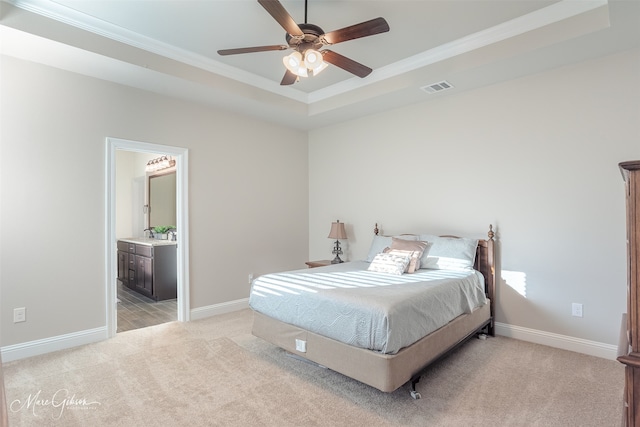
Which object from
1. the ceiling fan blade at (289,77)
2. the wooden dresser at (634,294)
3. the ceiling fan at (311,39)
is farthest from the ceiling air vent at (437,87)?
the wooden dresser at (634,294)

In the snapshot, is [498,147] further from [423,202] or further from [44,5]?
[44,5]

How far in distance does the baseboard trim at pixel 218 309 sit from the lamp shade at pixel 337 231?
1514 mm

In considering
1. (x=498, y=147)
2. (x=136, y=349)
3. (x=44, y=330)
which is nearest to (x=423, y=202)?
(x=498, y=147)

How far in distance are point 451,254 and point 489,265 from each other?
16.7 inches

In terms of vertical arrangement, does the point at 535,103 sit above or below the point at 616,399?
above

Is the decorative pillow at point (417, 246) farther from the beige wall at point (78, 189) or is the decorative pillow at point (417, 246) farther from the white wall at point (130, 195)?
the white wall at point (130, 195)

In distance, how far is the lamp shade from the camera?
4746 mm

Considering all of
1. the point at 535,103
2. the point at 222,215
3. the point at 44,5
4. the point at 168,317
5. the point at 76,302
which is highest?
the point at 44,5

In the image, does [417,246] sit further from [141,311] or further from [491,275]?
[141,311]

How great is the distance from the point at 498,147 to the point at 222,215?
338 cm

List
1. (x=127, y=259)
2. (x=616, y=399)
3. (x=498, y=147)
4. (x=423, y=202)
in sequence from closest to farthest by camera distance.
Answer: (x=616, y=399) < (x=498, y=147) < (x=423, y=202) < (x=127, y=259)

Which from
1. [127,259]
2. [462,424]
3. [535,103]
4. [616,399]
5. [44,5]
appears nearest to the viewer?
[462,424]

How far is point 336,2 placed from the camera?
266 centimetres

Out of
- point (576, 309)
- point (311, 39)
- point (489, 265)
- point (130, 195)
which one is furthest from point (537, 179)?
point (130, 195)
